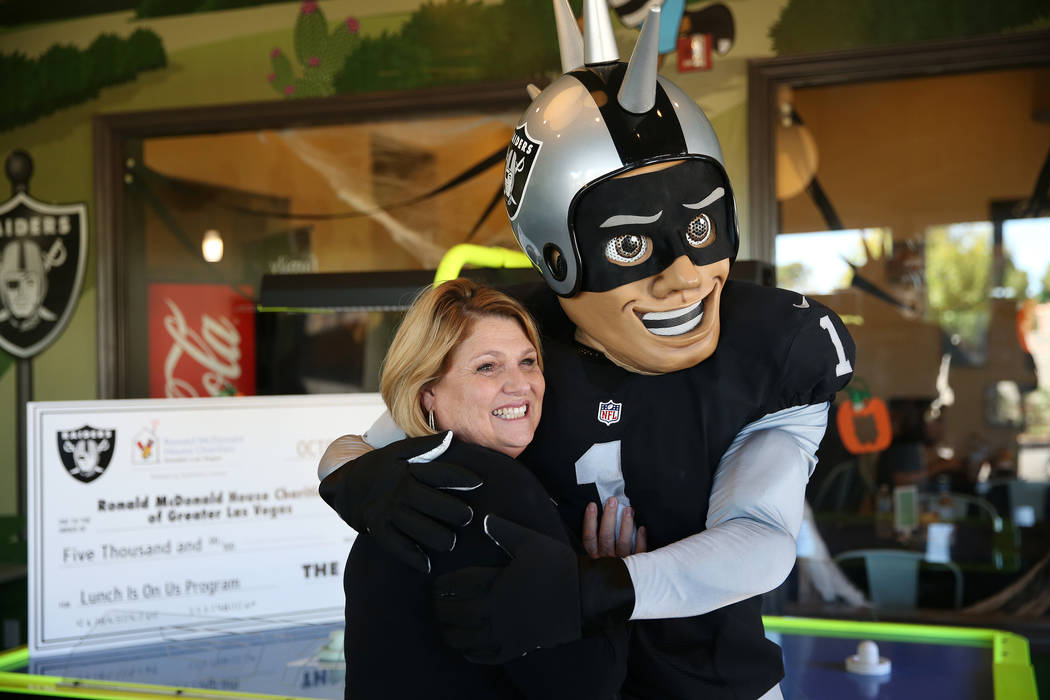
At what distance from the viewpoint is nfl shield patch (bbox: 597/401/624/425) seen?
1.35 meters

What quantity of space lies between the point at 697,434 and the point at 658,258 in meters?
0.24

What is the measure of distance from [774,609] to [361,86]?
8.15ft

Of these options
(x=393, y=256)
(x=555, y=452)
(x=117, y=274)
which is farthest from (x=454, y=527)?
(x=117, y=274)

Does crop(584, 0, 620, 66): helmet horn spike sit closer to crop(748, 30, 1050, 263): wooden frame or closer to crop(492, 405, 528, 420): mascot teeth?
crop(492, 405, 528, 420): mascot teeth

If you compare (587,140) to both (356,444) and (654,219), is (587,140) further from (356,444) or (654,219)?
(356,444)

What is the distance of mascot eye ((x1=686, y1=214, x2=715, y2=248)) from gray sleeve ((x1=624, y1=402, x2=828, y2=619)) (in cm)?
25

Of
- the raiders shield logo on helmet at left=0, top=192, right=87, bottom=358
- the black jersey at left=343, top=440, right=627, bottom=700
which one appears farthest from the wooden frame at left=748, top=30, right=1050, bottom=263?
the raiders shield logo on helmet at left=0, top=192, right=87, bottom=358

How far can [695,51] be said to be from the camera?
3535mm

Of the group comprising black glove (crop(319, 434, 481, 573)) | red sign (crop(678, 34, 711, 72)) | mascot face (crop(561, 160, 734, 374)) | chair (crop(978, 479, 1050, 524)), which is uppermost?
red sign (crop(678, 34, 711, 72))

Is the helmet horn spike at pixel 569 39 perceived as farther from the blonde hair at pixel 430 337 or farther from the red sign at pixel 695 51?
the red sign at pixel 695 51

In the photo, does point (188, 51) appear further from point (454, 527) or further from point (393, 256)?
point (454, 527)

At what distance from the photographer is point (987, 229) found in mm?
3736

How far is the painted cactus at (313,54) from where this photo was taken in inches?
154

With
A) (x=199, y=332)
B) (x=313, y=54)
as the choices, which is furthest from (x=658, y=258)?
(x=199, y=332)
